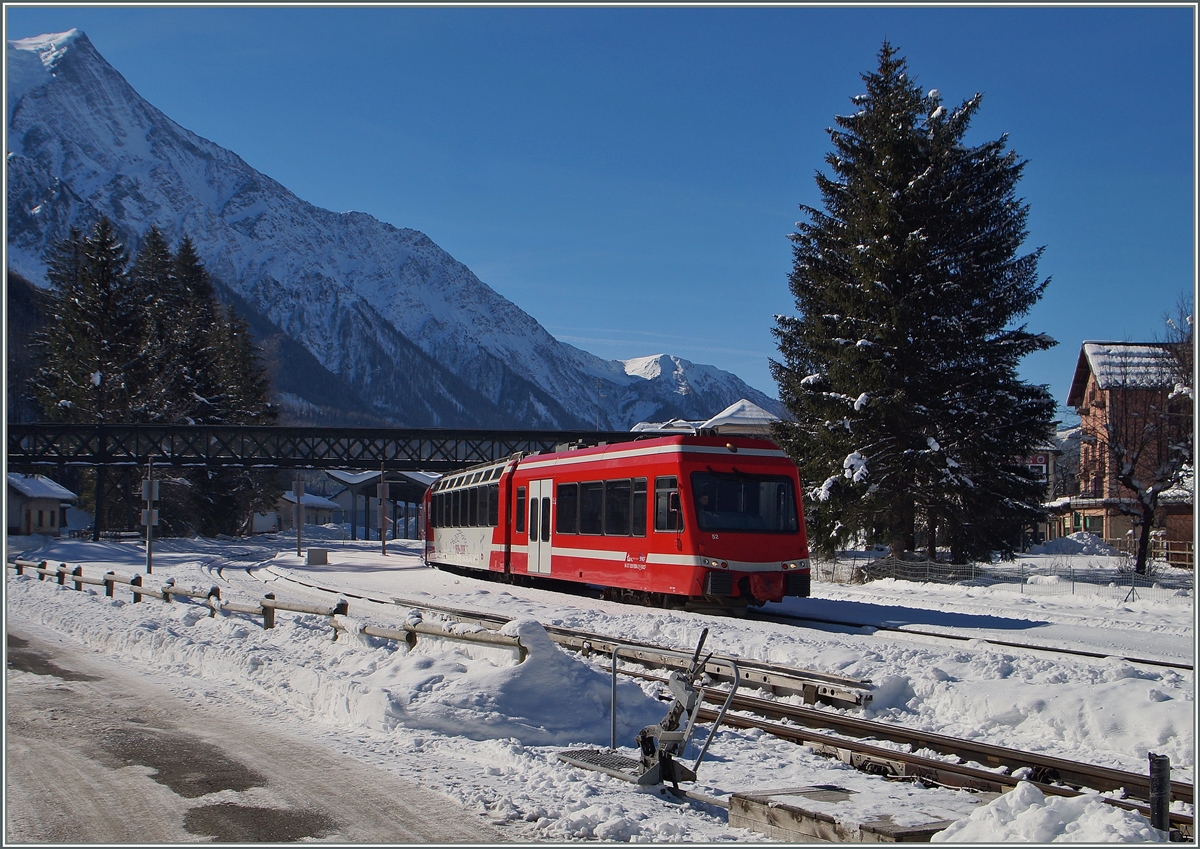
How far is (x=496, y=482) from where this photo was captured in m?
28.1

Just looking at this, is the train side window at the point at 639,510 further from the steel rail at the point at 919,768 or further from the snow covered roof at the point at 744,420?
the snow covered roof at the point at 744,420

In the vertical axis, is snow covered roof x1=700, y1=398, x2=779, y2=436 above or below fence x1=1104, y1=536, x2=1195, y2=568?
above

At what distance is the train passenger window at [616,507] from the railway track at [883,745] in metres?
7.50

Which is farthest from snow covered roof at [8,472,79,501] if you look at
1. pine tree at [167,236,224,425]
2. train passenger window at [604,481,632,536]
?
train passenger window at [604,481,632,536]

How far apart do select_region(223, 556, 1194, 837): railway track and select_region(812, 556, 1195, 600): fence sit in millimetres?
15676

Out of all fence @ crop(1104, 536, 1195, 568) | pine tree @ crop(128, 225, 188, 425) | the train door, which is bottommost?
fence @ crop(1104, 536, 1195, 568)

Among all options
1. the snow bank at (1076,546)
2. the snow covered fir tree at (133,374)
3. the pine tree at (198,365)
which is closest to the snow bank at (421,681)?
the snow bank at (1076,546)

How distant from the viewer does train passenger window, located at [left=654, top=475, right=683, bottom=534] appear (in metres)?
19.1

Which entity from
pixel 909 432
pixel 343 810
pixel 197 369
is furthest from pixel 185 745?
pixel 197 369

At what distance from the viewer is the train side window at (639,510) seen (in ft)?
66.3

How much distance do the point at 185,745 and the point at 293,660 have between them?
3.52 meters

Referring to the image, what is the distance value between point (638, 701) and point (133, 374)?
67.1 meters

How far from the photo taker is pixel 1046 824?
5949 mm

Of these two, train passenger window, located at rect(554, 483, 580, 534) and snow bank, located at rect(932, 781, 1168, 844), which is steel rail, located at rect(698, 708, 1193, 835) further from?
train passenger window, located at rect(554, 483, 580, 534)
